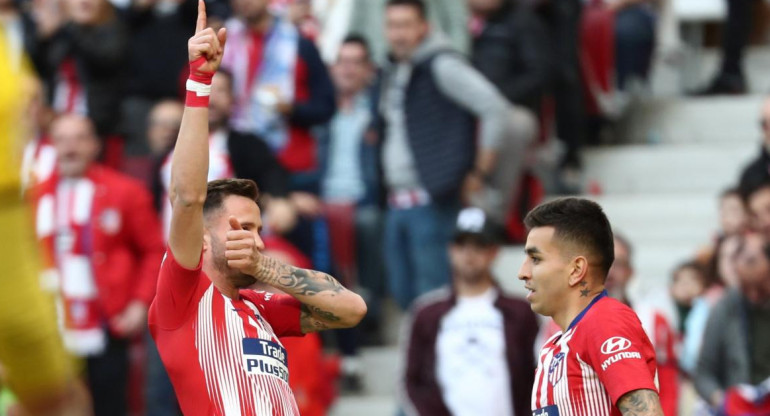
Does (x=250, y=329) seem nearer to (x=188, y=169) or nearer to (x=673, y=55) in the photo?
(x=188, y=169)

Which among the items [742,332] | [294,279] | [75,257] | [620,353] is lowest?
[742,332]

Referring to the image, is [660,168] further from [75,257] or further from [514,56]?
[75,257]

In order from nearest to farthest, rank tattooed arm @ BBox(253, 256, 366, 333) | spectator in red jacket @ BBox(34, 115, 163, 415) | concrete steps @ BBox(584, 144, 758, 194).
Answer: tattooed arm @ BBox(253, 256, 366, 333) → spectator in red jacket @ BBox(34, 115, 163, 415) → concrete steps @ BBox(584, 144, 758, 194)

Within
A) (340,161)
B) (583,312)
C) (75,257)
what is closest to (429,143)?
(340,161)

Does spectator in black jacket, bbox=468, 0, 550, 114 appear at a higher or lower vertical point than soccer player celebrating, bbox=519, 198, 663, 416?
higher

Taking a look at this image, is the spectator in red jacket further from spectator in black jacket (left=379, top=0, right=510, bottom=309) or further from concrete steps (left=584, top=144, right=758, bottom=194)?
concrete steps (left=584, top=144, right=758, bottom=194)

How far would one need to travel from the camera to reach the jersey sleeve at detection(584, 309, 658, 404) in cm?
482

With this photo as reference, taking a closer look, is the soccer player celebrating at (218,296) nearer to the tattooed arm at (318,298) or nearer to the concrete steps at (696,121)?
the tattooed arm at (318,298)

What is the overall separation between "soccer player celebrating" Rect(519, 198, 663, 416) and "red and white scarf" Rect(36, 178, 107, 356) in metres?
4.99

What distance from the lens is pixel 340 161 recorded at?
36.9 ft

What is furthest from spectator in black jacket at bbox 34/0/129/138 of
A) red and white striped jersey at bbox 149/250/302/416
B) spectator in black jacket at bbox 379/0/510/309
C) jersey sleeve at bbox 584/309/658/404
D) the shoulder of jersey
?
jersey sleeve at bbox 584/309/658/404

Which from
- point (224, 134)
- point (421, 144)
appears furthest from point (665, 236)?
point (224, 134)

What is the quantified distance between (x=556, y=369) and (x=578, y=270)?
364 mm

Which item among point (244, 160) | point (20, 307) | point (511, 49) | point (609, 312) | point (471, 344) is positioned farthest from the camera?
point (511, 49)
